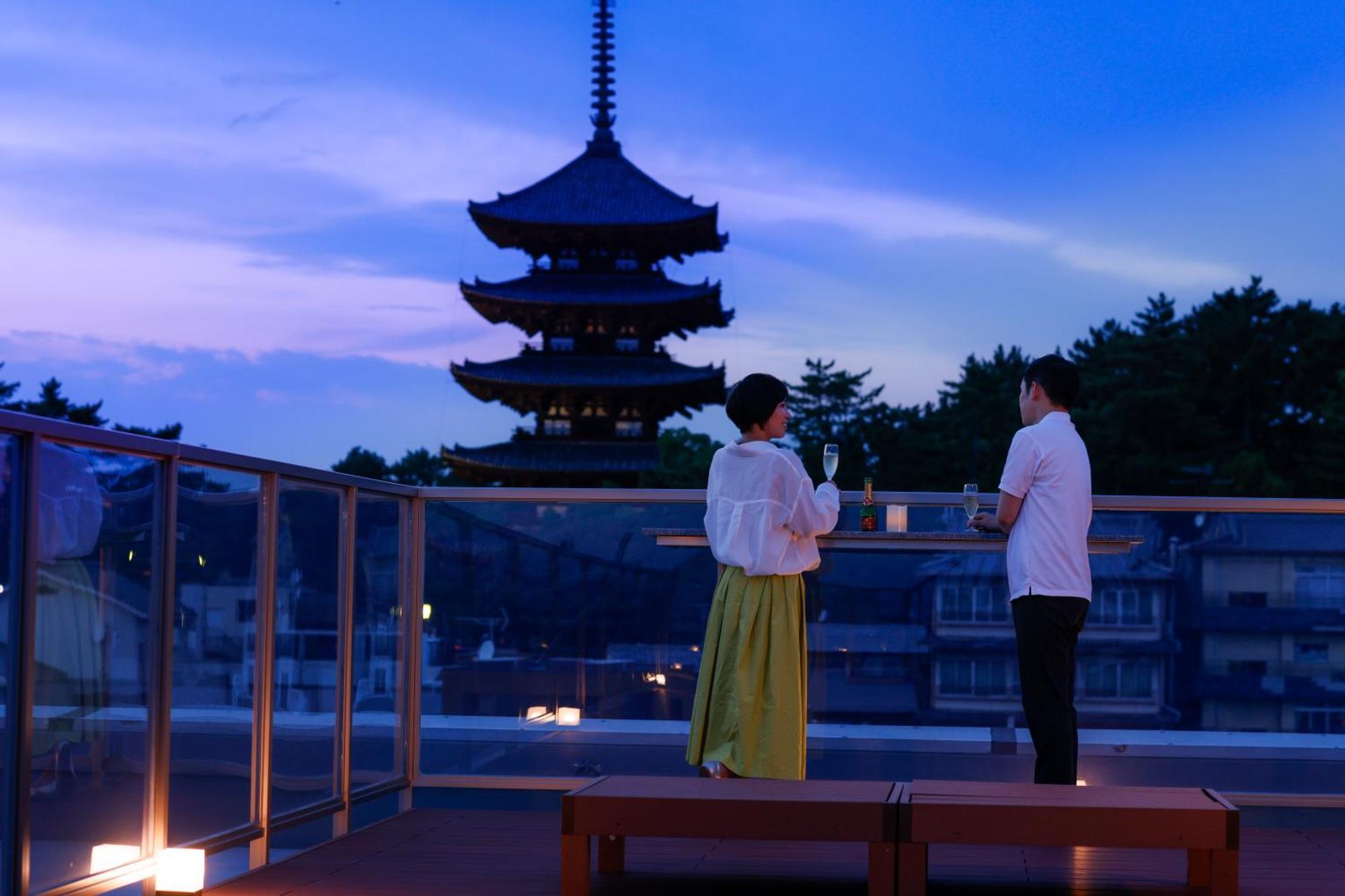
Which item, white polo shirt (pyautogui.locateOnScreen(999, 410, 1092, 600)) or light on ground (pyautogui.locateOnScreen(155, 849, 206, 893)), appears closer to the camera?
light on ground (pyautogui.locateOnScreen(155, 849, 206, 893))

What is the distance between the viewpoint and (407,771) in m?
4.43

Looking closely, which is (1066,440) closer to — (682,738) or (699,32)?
(682,738)

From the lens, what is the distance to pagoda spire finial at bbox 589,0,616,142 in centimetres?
3728

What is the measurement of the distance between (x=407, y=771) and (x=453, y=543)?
67cm

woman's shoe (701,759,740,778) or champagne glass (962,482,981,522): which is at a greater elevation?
champagne glass (962,482,981,522)

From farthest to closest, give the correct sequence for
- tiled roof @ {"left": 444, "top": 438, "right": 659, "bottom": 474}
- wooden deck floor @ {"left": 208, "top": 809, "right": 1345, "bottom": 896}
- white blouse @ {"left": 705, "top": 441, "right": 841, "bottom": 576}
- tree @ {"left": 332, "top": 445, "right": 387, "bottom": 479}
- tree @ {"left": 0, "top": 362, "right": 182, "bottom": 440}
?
tree @ {"left": 332, "top": 445, "right": 387, "bottom": 479} < tree @ {"left": 0, "top": 362, "right": 182, "bottom": 440} < tiled roof @ {"left": 444, "top": 438, "right": 659, "bottom": 474} < white blouse @ {"left": 705, "top": 441, "right": 841, "bottom": 576} < wooden deck floor @ {"left": 208, "top": 809, "right": 1345, "bottom": 896}

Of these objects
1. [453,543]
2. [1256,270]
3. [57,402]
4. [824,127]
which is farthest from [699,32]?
[453,543]

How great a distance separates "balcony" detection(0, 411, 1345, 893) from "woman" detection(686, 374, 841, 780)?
269 mm

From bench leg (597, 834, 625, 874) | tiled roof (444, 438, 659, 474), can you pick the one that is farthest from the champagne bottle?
tiled roof (444, 438, 659, 474)

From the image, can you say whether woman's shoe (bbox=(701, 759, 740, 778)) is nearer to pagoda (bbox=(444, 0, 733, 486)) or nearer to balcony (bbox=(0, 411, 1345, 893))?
balcony (bbox=(0, 411, 1345, 893))

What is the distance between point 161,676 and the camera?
2859 mm

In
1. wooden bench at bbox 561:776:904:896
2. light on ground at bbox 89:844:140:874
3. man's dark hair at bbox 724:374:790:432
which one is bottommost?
light on ground at bbox 89:844:140:874

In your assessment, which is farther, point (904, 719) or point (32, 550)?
point (904, 719)

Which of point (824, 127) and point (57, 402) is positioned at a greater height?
point (824, 127)
